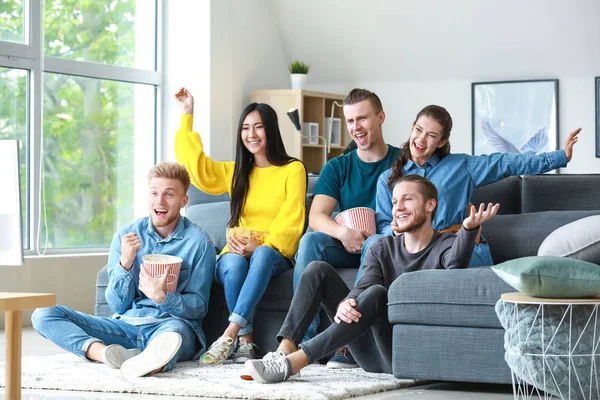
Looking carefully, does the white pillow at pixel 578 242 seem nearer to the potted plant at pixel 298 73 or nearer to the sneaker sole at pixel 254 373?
the sneaker sole at pixel 254 373

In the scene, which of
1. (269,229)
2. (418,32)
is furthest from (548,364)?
(418,32)

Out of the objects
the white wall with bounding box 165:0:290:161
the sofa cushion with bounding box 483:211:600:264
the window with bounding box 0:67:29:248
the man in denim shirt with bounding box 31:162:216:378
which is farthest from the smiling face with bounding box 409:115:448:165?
A: the white wall with bounding box 165:0:290:161

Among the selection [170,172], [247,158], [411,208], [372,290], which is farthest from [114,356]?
[411,208]

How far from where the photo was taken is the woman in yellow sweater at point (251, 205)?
12.7 feet

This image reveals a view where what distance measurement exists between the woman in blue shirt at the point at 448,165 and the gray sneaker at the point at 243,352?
0.71 m

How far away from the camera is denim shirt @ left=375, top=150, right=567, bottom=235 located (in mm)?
3822

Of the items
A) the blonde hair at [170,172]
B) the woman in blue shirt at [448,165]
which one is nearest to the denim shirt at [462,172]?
the woman in blue shirt at [448,165]

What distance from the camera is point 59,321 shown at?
3723mm

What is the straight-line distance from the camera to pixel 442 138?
153 inches

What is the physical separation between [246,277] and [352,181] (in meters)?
0.64

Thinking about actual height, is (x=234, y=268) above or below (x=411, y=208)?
below

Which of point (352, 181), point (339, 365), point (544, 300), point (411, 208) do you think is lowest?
point (339, 365)

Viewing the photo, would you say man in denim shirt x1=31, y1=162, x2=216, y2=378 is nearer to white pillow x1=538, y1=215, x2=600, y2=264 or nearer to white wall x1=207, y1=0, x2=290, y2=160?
white pillow x1=538, y1=215, x2=600, y2=264

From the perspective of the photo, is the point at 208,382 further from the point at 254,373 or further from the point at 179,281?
the point at 179,281
